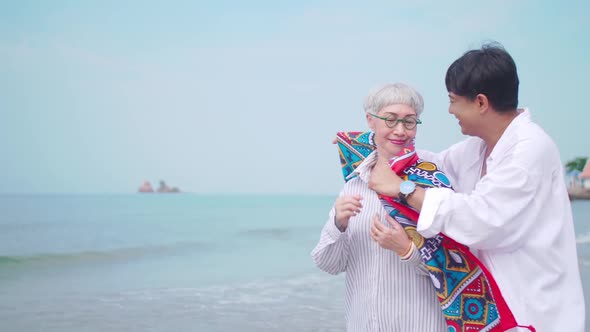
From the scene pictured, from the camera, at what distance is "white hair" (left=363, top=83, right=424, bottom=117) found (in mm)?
2041

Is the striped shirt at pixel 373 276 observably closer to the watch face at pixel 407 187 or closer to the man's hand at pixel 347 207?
the man's hand at pixel 347 207

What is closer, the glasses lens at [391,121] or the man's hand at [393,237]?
the man's hand at [393,237]

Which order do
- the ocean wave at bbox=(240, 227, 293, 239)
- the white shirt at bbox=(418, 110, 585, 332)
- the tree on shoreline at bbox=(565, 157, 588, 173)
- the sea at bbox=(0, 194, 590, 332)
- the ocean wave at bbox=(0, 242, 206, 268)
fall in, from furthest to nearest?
the tree on shoreline at bbox=(565, 157, 588, 173), the ocean wave at bbox=(240, 227, 293, 239), the ocean wave at bbox=(0, 242, 206, 268), the sea at bbox=(0, 194, 590, 332), the white shirt at bbox=(418, 110, 585, 332)

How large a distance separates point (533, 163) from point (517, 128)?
0.15m

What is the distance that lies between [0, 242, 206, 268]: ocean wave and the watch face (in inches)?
401

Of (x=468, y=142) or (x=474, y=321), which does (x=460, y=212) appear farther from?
(x=468, y=142)

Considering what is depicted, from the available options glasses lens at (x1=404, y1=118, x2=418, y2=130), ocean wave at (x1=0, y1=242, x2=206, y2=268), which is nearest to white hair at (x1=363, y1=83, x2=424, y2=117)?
glasses lens at (x1=404, y1=118, x2=418, y2=130)

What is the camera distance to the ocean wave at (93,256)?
35.4 ft

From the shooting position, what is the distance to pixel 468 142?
2215 millimetres

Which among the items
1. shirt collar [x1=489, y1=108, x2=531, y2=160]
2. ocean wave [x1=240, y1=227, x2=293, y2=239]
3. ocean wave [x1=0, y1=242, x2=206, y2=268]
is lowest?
ocean wave [x1=240, y1=227, x2=293, y2=239]

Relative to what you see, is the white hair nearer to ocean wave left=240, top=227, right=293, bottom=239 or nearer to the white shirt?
the white shirt

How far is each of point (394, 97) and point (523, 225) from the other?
609 millimetres

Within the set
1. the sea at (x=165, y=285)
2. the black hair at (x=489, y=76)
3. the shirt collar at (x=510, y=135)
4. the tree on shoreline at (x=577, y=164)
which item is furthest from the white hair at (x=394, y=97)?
the tree on shoreline at (x=577, y=164)

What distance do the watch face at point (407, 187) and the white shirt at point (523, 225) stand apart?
2.2 inches
